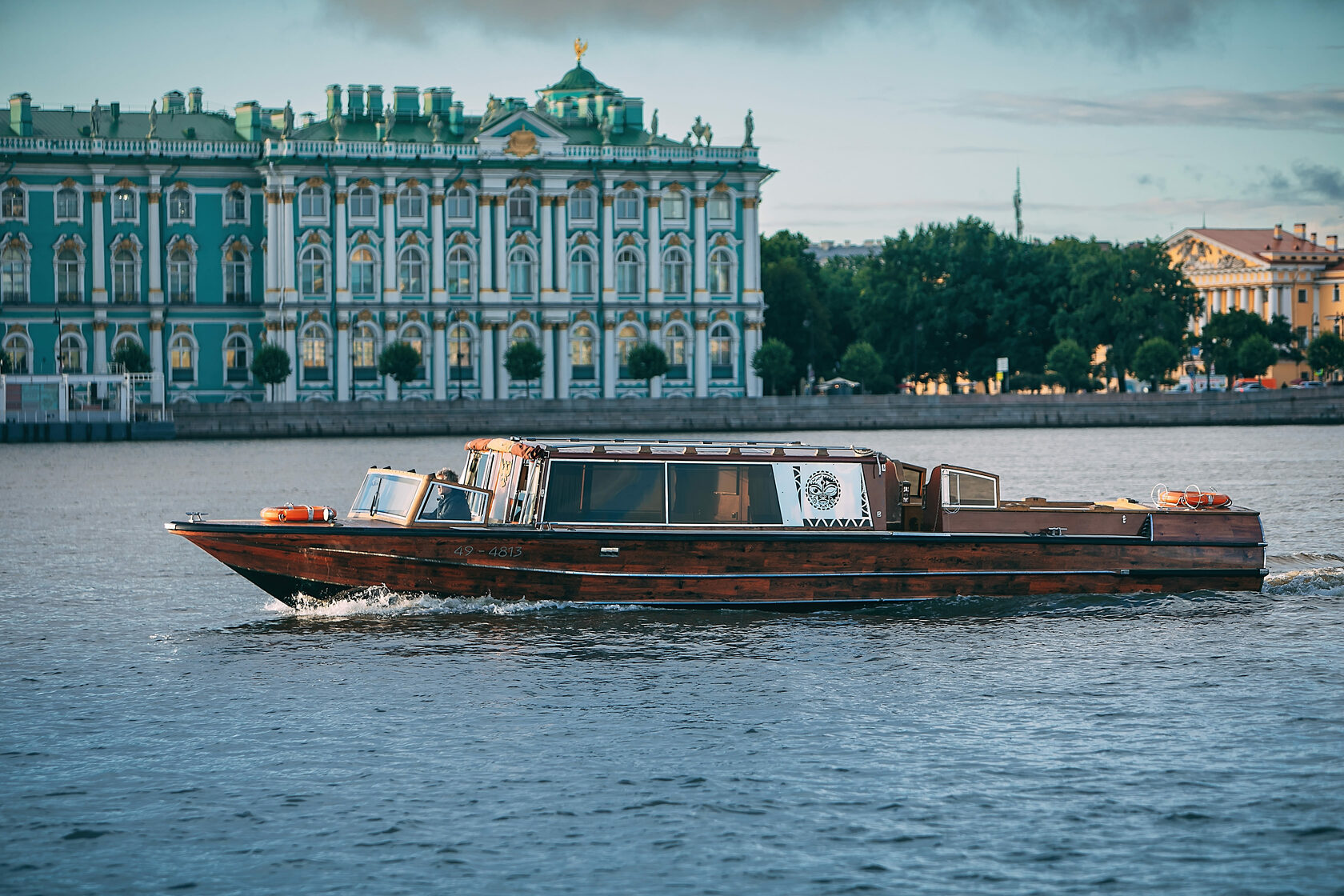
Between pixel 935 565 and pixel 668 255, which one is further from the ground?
pixel 668 255

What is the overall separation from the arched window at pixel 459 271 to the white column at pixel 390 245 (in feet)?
8.82

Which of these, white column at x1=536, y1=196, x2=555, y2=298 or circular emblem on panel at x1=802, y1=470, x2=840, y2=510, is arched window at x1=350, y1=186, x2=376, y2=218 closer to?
white column at x1=536, y1=196, x2=555, y2=298

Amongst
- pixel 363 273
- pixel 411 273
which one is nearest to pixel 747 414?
pixel 411 273

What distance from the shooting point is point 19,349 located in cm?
8856

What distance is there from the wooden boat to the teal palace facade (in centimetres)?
6903

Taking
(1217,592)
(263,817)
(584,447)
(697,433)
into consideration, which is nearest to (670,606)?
(584,447)

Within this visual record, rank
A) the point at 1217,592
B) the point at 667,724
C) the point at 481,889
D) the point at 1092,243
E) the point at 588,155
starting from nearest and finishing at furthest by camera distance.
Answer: the point at 481,889 < the point at 667,724 < the point at 1217,592 < the point at 588,155 < the point at 1092,243

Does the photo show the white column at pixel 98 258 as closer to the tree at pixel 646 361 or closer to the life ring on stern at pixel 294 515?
the tree at pixel 646 361

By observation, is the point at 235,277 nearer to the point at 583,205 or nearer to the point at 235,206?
the point at 235,206

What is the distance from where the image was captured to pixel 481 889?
A: 12.2 m

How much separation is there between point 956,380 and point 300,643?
296 ft

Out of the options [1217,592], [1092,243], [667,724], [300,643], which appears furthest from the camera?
[1092,243]

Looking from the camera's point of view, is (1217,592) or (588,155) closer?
(1217,592)

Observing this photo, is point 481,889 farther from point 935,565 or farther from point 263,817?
point 935,565
